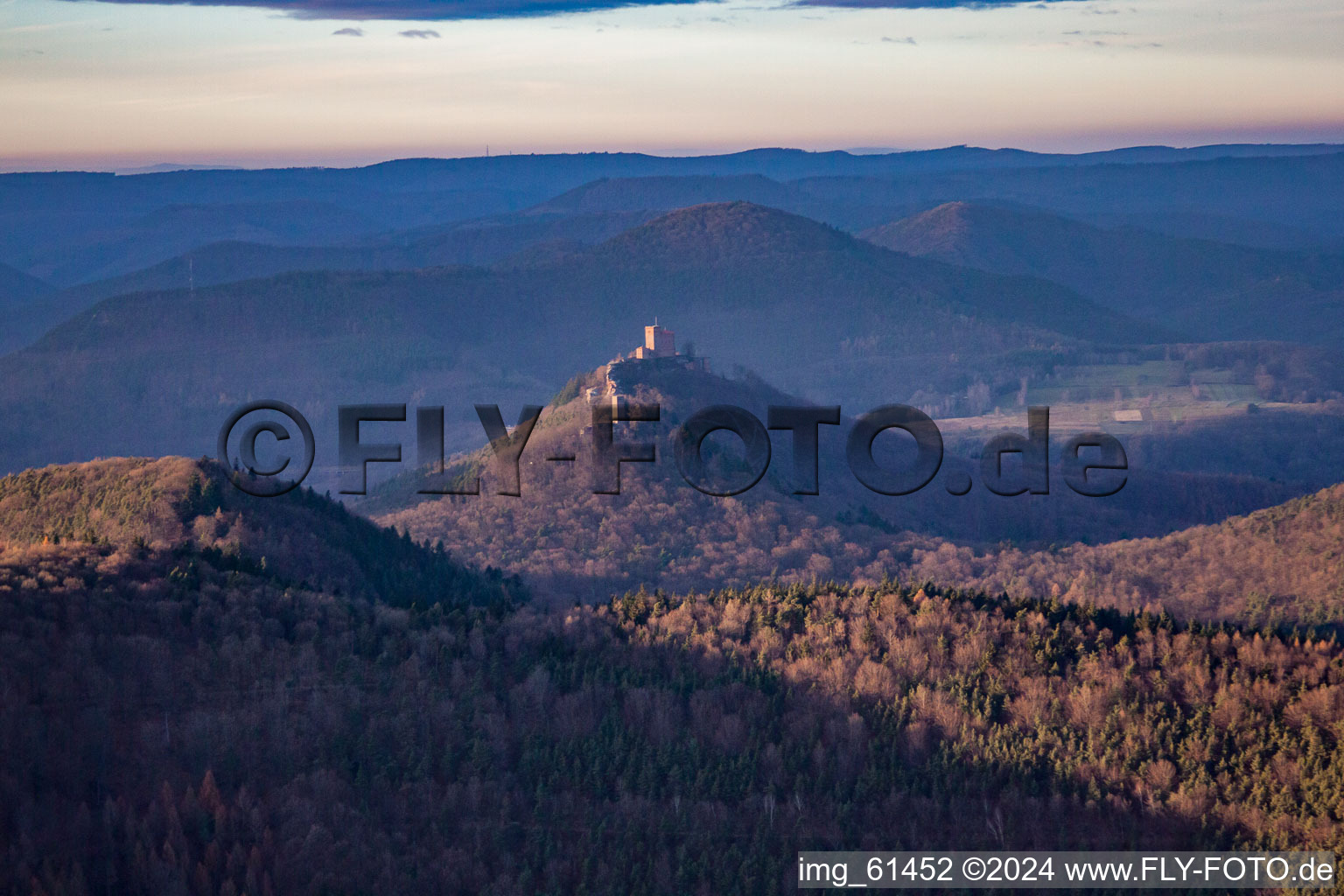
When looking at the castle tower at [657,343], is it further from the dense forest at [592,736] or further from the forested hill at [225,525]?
the dense forest at [592,736]

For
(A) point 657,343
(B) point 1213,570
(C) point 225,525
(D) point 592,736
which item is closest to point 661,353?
(A) point 657,343

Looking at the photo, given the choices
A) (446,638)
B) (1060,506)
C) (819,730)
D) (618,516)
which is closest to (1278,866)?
(819,730)

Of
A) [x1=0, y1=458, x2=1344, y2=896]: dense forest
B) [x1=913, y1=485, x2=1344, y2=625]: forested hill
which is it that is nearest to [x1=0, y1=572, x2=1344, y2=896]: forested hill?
[x1=0, y1=458, x2=1344, y2=896]: dense forest

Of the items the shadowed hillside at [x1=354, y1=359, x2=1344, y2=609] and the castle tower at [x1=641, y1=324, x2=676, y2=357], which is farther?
the castle tower at [x1=641, y1=324, x2=676, y2=357]

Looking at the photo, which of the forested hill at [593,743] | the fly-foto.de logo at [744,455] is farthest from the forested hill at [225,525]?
the fly-foto.de logo at [744,455]

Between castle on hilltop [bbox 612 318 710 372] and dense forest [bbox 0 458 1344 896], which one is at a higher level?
castle on hilltop [bbox 612 318 710 372]

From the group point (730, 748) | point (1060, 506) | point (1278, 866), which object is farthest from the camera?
point (1060, 506)

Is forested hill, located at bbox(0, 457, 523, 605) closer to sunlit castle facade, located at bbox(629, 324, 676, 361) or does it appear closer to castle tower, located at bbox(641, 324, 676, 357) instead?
sunlit castle facade, located at bbox(629, 324, 676, 361)

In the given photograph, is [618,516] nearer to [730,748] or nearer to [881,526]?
[881,526]
